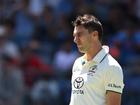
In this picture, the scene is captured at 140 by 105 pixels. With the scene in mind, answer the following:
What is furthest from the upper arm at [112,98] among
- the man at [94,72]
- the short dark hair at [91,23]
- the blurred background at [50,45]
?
the blurred background at [50,45]

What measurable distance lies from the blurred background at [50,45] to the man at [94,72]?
5.14m

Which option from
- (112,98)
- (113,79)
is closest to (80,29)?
(113,79)

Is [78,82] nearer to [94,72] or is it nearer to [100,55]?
[94,72]

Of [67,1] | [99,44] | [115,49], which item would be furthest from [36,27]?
[99,44]

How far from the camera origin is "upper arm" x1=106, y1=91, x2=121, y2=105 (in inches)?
249

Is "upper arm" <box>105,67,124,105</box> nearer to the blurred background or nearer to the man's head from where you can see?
the man's head

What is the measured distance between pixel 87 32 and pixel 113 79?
0.56 meters

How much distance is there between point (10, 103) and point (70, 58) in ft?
5.02

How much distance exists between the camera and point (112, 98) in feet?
20.9

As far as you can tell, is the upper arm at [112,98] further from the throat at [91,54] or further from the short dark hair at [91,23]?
the short dark hair at [91,23]

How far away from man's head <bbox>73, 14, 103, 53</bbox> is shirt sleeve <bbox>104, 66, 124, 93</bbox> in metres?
0.37

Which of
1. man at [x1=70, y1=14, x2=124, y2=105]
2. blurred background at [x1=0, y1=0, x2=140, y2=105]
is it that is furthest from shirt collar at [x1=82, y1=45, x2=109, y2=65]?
blurred background at [x1=0, y1=0, x2=140, y2=105]

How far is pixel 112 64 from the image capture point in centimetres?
643

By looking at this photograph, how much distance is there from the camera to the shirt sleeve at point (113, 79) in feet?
20.9
